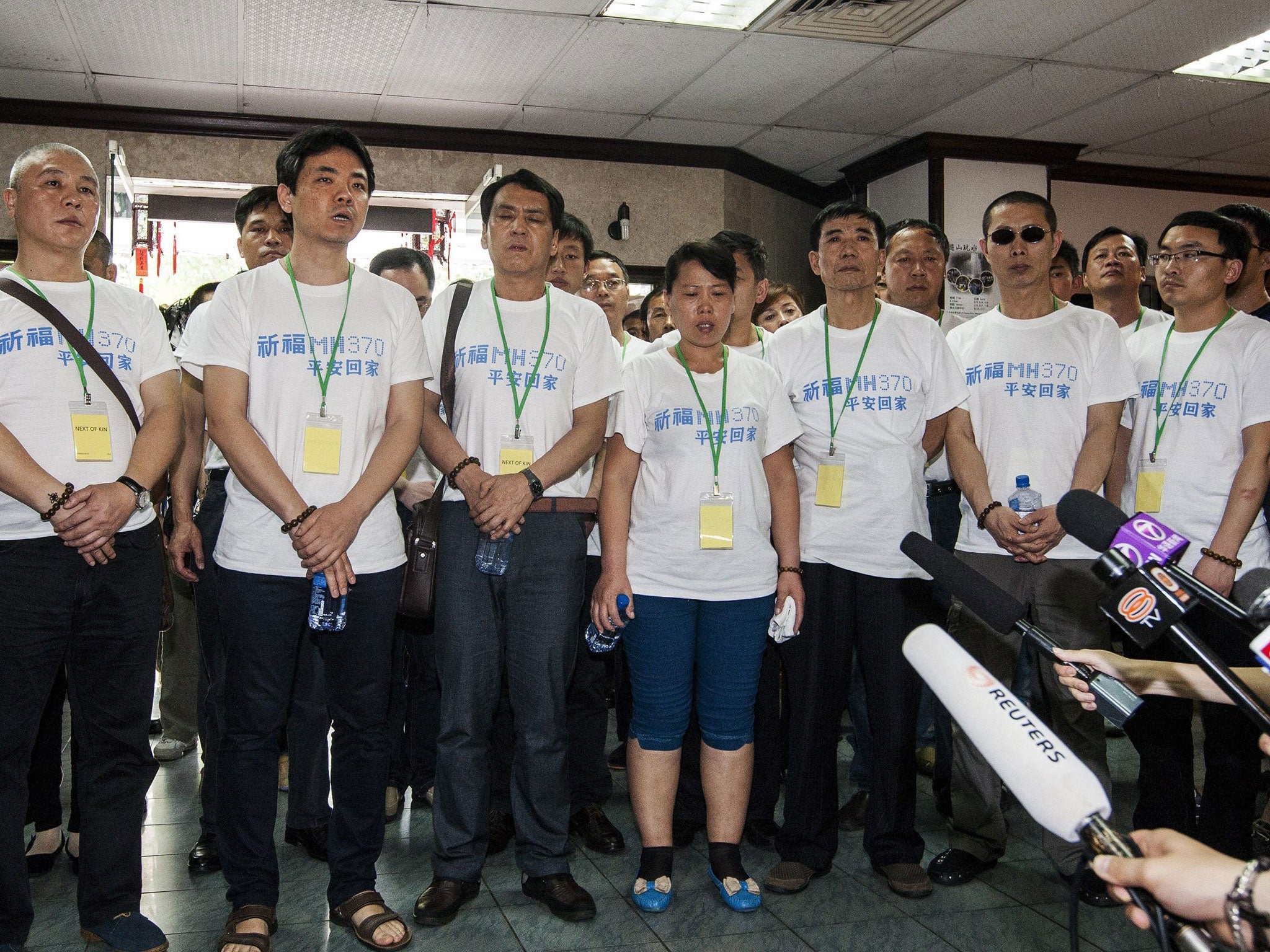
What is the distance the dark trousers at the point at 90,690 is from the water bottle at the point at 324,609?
15.5 inches

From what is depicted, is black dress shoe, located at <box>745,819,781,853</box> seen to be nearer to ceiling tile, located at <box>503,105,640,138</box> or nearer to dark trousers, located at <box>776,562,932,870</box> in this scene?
dark trousers, located at <box>776,562,932,870</box>

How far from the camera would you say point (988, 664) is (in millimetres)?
3037

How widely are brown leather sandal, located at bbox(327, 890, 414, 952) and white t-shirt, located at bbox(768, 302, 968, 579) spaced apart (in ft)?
4.62

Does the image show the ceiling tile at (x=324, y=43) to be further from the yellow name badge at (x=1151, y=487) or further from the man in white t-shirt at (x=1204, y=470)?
the yellow name badge at (x=1151, y=487)

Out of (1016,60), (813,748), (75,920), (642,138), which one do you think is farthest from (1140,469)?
(642,138)

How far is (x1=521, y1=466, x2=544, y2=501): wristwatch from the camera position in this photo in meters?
2.61

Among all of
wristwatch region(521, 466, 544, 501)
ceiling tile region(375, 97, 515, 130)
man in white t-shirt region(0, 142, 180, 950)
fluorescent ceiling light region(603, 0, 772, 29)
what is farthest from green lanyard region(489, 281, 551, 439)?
ceiling tile region(375, 97, 515, 130)

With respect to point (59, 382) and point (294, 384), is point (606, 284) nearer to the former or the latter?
point (294, 384)

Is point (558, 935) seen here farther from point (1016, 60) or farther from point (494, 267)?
point (1016, 60)

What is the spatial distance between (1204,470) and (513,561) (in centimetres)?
195

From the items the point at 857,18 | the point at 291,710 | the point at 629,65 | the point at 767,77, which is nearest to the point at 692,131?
the point at 767,77

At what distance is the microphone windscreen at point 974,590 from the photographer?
1.41 m

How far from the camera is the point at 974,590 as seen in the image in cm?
145

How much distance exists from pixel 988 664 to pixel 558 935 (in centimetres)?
143
